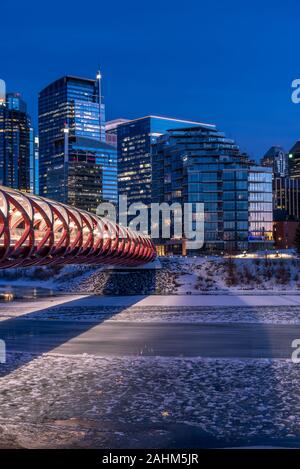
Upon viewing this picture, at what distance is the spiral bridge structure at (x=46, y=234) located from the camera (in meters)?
29.8

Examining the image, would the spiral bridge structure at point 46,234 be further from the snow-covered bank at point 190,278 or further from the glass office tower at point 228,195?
the glass office tower at point 228,195

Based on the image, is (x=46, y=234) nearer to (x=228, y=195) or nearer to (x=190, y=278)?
(x=190, y=278)

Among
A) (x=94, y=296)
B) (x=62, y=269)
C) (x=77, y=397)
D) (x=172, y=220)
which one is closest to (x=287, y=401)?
(x=77, y=397)

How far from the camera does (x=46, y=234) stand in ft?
111

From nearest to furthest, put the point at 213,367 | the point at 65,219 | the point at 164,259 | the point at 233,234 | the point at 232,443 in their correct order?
the point at 232,443 < the point at 213,367 < the point at 65,219 < the point at 164,259 < the point at 233,234

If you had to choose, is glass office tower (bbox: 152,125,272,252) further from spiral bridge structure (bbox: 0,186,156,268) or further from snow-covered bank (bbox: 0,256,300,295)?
spiral bridge structure (bbox: 0,186,156,268)

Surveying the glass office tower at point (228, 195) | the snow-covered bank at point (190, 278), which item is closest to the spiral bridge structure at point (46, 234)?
the snow-covered bank at point (190, 278)

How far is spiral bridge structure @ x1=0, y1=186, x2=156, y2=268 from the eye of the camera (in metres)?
29.8

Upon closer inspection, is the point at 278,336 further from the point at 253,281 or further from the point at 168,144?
the point at 168,144

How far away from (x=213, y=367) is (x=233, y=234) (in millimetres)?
135114

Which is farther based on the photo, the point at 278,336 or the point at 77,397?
the point at 278,336

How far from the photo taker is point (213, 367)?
1105 inches

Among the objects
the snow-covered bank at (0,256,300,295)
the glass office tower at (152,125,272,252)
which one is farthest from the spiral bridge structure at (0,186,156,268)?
the glass office tower at (152,125,272,252)

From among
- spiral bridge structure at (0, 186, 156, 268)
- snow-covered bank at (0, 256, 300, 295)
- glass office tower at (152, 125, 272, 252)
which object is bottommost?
snow-covered bank at (0, 256, 300, 295)
